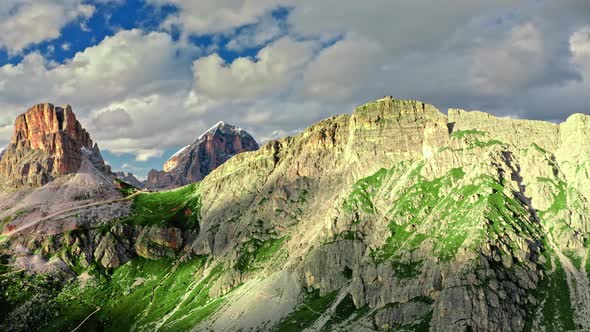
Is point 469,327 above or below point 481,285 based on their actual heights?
below

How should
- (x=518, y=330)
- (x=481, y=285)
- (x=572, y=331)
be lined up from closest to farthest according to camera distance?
(x=572, y=331)
(x=518, y=330)
(x=481, y=285)

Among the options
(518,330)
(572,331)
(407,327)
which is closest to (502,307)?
(518,330)

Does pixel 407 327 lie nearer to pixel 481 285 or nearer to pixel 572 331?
pixel 481 285

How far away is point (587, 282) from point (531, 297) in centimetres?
2230

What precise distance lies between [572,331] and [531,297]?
23.0 meters

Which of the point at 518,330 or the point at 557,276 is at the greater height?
the point at 557,276

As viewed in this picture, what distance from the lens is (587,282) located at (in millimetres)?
191000

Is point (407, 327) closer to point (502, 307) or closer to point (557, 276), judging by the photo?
point (502, 307)

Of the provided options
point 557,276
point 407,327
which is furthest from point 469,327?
point 557,276

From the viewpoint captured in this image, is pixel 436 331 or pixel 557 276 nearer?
pixel 436 331

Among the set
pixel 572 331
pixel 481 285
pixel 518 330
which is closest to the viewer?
pixel 572 331

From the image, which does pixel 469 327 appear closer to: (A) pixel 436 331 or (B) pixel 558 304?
(A) pixel 436 331

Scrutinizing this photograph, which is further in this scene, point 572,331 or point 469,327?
point 469,327

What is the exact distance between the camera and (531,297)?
191500 mm
